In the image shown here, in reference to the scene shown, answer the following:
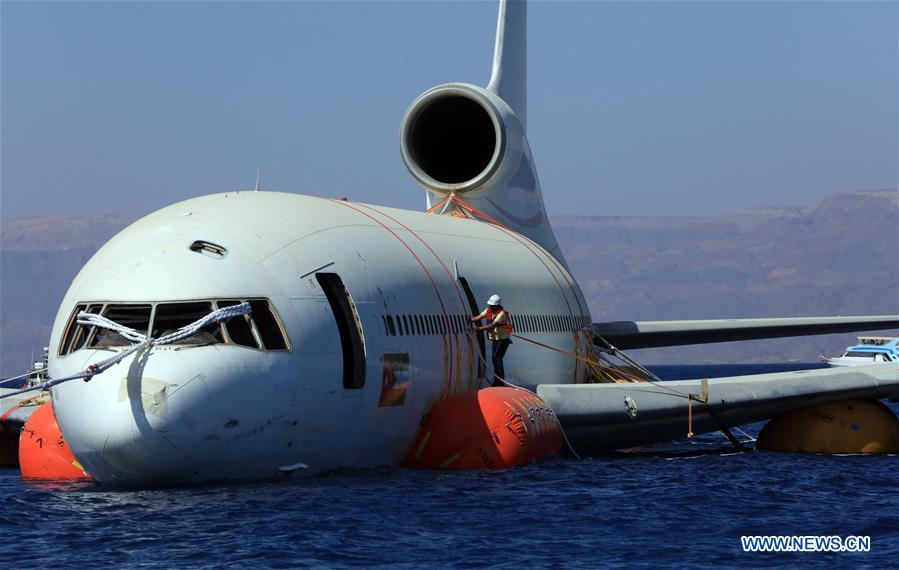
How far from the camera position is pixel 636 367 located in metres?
32.5

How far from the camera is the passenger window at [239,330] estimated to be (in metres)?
18.2

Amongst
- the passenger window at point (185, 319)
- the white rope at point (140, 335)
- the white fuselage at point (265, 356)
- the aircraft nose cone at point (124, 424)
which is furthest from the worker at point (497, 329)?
the aircraft nose cone at point (124, 424)

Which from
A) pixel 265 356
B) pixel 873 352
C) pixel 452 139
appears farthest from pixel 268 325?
pixel 873 352

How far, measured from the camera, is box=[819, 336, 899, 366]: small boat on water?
439 feet

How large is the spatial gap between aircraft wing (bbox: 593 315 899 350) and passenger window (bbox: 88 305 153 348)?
1686cm

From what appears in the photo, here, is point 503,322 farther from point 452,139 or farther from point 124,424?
point 452,139

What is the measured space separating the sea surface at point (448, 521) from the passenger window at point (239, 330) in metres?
1.87

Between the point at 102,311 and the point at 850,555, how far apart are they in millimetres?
9540

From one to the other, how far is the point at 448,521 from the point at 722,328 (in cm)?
1735

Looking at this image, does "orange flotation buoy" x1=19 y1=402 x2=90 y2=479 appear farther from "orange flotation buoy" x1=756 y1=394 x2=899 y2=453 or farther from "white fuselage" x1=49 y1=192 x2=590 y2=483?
"orange flotation buoy" x1=756 y1=394 x2=899 y2=453

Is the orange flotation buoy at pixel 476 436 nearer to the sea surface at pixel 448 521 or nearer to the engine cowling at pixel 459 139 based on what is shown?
the sea surface at pixel 448 521

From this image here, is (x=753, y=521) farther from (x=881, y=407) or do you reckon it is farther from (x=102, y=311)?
(x=881, y=407)

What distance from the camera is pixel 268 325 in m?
18.6

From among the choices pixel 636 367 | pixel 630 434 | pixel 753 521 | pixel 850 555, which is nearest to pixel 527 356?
pixel 630 434
